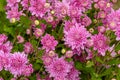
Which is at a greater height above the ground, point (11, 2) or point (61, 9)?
point (11, 2)

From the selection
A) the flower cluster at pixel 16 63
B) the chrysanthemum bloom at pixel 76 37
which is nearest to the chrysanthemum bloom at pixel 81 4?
the chrysanthemum bloom at pixel 76 37

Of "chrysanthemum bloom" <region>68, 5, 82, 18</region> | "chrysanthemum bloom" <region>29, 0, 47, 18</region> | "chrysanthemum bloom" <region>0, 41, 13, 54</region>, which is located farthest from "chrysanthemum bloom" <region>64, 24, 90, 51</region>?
"chrysanthemum bloom" <region>0, 41, 13, 54</region>

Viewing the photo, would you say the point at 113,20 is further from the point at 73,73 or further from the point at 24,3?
the point at 24,3

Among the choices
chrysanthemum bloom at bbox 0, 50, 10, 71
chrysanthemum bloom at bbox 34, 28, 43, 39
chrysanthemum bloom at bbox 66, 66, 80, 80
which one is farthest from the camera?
chrysanthemum bloom at bbox 66, 66, 80, 80

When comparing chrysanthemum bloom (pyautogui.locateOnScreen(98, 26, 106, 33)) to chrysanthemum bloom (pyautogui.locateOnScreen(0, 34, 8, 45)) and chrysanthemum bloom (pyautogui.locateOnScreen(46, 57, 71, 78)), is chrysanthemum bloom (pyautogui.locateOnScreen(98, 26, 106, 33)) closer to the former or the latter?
chrysanthemum bloom (pyautogui.locateOnScreen(46, 57, 71, 78))

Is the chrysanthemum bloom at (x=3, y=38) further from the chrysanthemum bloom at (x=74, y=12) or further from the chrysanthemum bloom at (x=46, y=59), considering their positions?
the chrysanthemum bloom at (x=74, y=12)

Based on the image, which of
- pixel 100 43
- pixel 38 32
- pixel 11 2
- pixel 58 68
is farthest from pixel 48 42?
→ pixel 11 2

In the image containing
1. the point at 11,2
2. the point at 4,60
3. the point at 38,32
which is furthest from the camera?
the point at 11,2

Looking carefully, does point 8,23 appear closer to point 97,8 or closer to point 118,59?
point 97,8
